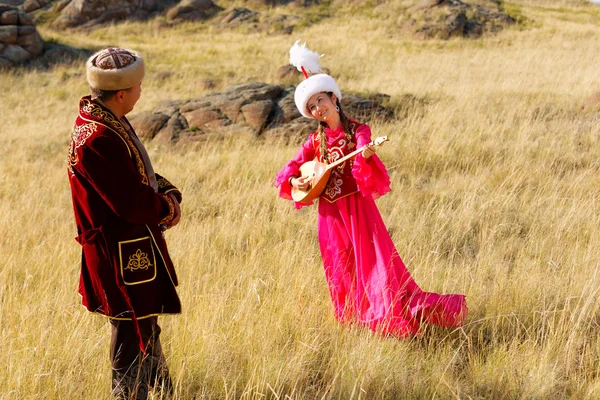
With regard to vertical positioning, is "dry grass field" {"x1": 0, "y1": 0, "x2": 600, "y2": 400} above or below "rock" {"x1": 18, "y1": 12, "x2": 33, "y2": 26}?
above

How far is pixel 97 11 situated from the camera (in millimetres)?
26984

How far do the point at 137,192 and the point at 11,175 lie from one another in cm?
625

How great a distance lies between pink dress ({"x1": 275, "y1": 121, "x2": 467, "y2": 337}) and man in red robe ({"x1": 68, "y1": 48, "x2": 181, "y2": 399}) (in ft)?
4.10

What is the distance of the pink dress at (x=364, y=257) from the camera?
3.37m

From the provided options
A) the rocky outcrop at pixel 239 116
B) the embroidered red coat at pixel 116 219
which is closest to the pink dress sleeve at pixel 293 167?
the embroidered red coat at pixel 116 219

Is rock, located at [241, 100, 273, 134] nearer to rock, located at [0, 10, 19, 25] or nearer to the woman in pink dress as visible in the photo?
the woman in pink dress

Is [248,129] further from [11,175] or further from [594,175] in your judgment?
[594,175]

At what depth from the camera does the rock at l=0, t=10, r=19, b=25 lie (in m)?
19.4

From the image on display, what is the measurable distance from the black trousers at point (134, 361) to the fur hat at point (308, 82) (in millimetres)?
1635

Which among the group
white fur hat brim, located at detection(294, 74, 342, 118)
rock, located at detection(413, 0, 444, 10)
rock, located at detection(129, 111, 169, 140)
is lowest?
rock, located at detection(129, 111, 169, 140)

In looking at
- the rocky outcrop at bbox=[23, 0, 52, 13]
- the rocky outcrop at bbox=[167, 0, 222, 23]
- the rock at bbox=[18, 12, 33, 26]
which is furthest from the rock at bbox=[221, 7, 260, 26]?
the rock at bbox=[18, 12, 33, 26]

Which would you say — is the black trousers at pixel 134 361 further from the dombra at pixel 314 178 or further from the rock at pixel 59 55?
the rock at pixel 59 55

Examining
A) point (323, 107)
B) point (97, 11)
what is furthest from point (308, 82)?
point (97, 11)

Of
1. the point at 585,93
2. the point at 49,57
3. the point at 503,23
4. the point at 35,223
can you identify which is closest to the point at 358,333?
the point at 35,223
